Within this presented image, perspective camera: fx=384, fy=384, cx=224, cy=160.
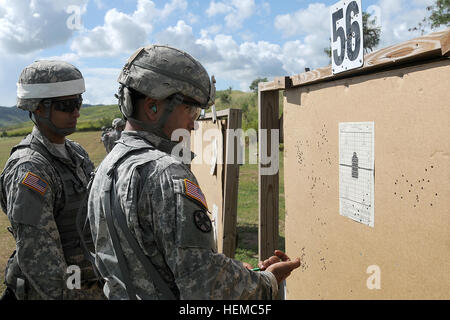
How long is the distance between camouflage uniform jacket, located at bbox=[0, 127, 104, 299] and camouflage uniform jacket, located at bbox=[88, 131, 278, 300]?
74 cm

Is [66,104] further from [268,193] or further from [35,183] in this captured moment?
[268,193]

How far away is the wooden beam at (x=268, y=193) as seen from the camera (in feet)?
9.39

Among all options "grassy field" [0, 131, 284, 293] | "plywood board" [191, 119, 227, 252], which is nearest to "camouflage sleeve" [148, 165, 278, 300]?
"plywood board" [191, 119, 227, 252]

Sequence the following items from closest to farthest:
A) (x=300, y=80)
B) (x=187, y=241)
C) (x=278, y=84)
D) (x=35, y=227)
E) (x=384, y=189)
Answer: (x=187, y=241), (x=384, y=189), (x=35, y=227), (x=300, y=80), (x=278, y=84)

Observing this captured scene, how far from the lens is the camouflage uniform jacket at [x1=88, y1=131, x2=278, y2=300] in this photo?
120 cm

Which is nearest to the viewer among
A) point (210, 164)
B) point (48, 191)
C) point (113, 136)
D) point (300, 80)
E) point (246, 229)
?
point (48, 191)

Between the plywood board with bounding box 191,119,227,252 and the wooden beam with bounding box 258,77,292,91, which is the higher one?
the wooden beam with bounding box 258,77,292,91

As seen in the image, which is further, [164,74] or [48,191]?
[48,191]

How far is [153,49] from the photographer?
150 cm

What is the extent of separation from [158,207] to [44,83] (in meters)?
1.61

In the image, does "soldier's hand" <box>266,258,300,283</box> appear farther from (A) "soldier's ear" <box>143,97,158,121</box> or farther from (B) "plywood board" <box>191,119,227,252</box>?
(B) "plywood board" <box>191,119,227,252</box>

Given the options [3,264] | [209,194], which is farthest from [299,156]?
[3,264]

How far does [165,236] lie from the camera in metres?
1.21

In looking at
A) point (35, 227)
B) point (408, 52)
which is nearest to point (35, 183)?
point (35, 227)
